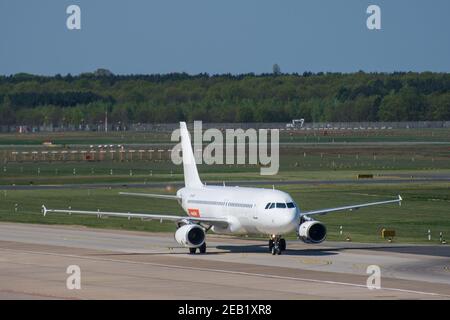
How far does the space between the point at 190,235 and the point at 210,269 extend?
6.46 m

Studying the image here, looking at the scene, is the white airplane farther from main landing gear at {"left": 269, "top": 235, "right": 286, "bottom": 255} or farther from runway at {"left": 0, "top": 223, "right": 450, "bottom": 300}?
runway at {"left": 0, "top": 223, "right": 450, "bottom": 300}

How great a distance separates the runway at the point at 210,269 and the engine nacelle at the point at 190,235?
30.8 inches

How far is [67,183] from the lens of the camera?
12644 centimetres

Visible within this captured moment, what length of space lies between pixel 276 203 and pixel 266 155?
112m

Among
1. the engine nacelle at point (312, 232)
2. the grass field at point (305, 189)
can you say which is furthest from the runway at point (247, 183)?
the engine nacelle at point (312, 232)

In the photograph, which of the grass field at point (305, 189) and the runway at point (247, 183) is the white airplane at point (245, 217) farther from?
the runway at point (247, 183)

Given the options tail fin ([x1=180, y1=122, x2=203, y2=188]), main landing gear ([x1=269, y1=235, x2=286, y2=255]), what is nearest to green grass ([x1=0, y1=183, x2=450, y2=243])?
tail fin ([x1=180, y1=122, x2=203, y2=188])

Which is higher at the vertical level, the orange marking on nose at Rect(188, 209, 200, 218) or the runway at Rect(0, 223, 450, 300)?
the orange marking on nose at Rect(188, 209, 200, 218)

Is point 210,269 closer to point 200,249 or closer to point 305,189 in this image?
point 200,249

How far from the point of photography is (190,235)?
6738 cm

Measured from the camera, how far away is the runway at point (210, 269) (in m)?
52.0

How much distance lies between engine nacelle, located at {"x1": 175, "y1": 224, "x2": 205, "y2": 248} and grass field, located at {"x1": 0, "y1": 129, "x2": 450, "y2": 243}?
13.1 meters

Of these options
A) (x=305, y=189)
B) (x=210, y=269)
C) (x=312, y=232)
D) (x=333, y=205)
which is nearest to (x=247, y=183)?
(x=305, y=189)

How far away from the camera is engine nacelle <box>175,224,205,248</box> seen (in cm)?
6725
